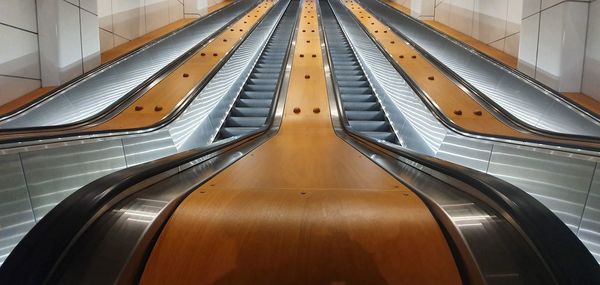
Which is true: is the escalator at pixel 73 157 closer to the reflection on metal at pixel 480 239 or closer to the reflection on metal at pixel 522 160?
the reflection on metal at pixel 480 239

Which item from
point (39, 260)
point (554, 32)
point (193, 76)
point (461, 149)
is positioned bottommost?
point (461, 149)

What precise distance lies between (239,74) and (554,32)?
4980 millimetres

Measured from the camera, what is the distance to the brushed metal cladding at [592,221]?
238 centimetres

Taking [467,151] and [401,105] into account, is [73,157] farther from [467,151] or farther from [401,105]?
[401,105]

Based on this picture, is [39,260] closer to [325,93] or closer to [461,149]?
[461,149]

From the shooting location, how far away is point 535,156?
3.23 m

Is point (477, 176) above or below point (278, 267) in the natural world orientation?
above

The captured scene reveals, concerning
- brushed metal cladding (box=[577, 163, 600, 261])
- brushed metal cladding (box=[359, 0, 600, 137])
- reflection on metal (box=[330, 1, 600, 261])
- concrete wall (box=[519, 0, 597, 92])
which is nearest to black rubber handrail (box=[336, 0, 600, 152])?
reflection on metal (box=[330, 1, 600, 261])

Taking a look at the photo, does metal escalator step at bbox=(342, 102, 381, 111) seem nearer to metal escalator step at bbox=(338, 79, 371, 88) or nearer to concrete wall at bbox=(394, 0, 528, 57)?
metal escalator step at bbox=(338, 79, 371, 88)

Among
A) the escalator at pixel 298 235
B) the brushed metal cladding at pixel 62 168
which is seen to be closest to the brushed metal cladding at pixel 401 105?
the escalator at pixel 298 235

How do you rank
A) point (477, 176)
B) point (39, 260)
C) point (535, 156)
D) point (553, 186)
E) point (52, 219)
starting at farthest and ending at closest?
point (535, 156) < point (553, 186) < point (477, 176) < point (52, 219) < point (39, 260)

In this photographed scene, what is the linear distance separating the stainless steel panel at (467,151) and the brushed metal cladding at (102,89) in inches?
154

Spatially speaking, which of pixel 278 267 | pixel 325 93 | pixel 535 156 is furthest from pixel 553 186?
pixel 325 93

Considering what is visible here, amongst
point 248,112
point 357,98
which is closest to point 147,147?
point 248,112
